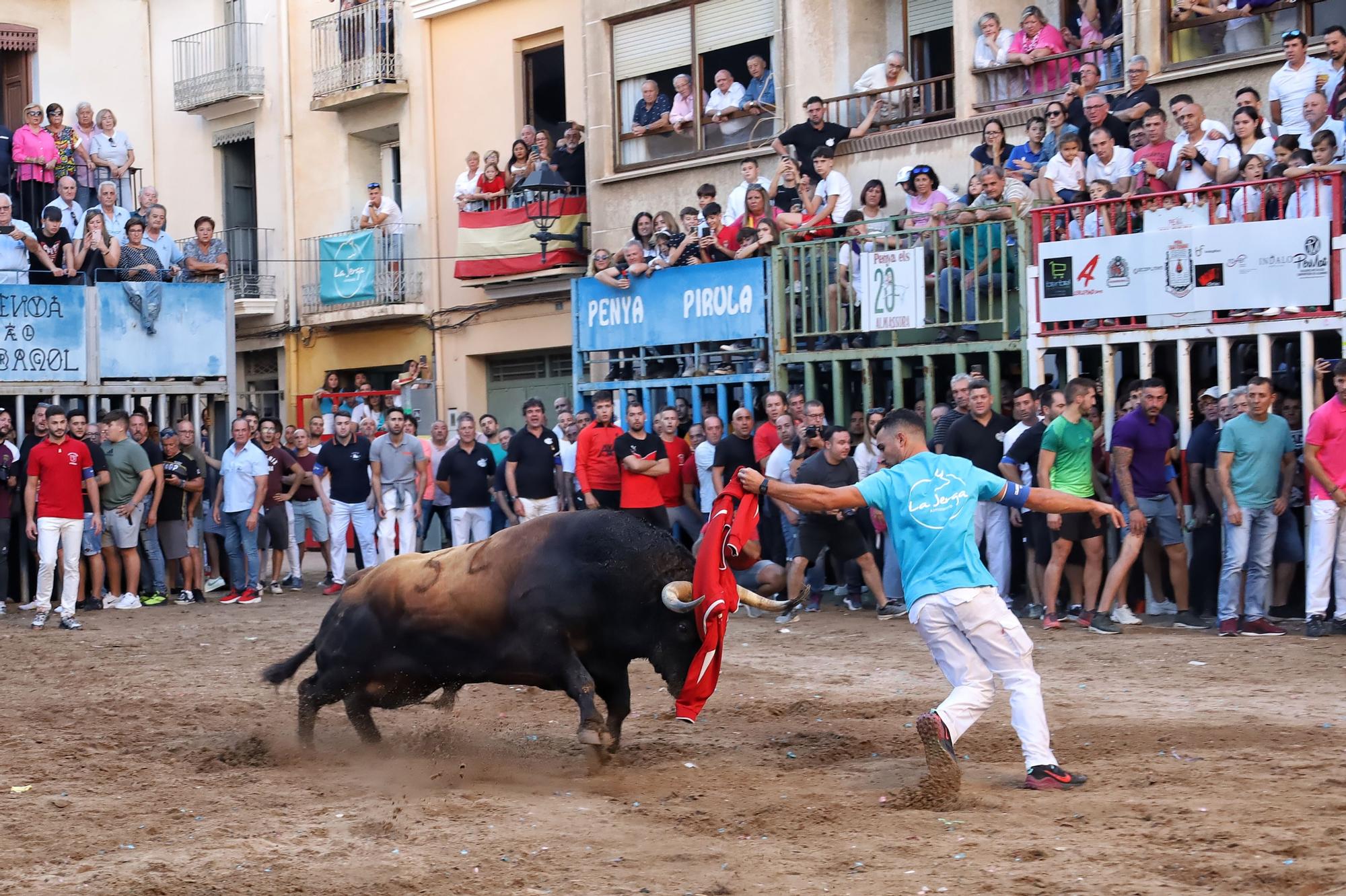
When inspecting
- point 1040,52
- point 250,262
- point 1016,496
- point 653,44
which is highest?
point 653,44

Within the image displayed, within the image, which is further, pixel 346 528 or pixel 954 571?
pixel 346 528

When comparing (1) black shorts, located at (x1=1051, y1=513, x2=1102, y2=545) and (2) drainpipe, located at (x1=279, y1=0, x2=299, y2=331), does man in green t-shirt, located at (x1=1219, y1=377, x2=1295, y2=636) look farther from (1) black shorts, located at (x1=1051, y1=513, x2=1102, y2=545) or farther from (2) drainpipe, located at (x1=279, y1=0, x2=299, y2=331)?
(2) drainpipe, located at (x1=279, y1=0, x2=299, y2=331)

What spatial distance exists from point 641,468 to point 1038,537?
3.69 metres

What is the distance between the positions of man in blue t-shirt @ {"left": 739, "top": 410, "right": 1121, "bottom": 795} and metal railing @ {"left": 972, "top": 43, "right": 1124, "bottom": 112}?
9319mm

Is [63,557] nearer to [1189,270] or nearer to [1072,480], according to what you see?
[1072,480]

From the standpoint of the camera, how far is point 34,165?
19719 millimetres

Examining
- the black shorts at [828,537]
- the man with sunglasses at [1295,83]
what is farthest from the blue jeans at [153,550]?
the man with sunglasses at [1295,83]

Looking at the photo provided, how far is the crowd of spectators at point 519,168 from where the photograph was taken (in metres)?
21.7

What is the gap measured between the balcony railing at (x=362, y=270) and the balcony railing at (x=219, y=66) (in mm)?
2802

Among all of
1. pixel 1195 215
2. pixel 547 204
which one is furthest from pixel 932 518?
pixel 547 204

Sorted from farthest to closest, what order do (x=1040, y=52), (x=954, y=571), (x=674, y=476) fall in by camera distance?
(x=1040, y=52), (x=674, y=476), (x=954, y=571)

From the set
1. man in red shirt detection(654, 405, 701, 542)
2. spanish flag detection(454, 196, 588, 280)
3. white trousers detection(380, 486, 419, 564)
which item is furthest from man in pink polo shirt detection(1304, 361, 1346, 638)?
spanish flag detection(454, 196, 588, 280)

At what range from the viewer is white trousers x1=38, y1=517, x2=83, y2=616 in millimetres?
14172

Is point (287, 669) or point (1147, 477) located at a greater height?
point (1147, 477)
